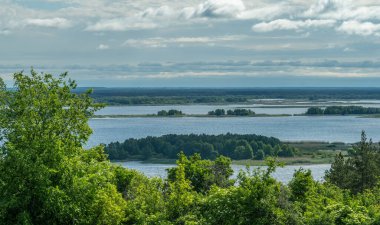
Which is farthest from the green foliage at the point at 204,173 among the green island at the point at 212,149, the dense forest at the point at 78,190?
the green island at the point at 212,149

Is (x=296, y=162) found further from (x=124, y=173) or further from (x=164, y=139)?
(x=124, y=173)

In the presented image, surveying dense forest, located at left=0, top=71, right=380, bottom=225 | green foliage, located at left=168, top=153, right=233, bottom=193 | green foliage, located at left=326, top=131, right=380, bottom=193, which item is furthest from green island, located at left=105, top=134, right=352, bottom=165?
dense forest, located at left=0, top=71, right=380, bottom=225

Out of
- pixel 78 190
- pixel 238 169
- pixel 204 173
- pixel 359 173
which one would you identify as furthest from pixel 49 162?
pixel 238 169

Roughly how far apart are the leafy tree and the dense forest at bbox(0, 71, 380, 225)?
51 millimetres

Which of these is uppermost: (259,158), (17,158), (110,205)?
(17,158)

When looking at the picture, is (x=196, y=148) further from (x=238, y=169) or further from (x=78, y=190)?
(x=78, y=190)

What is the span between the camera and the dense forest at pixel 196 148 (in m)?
148

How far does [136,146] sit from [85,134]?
11550 centimetres

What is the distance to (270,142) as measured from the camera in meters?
158

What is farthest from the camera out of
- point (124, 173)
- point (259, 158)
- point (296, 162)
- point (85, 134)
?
point (259, 158)

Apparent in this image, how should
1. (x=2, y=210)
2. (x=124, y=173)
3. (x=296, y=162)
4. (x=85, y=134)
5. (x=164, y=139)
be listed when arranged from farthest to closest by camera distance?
(x=164, y=139) → (x=296, y=162) → (x=124, y=173) → (x=85, y=134) → (x=2, y=210)

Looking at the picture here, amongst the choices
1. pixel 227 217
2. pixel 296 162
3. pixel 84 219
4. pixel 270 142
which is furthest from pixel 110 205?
pixel 270 142

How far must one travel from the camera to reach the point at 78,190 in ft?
108

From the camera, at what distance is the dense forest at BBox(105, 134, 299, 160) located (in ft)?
487
